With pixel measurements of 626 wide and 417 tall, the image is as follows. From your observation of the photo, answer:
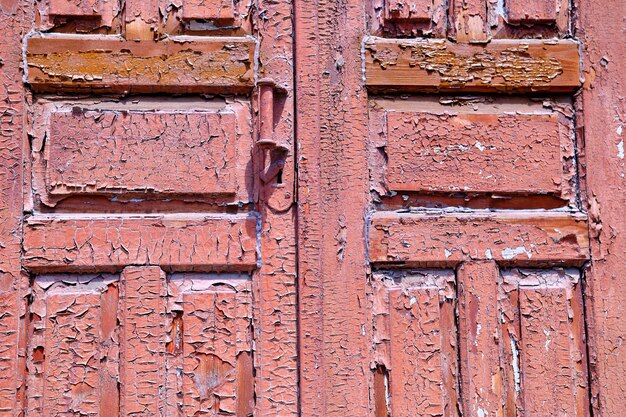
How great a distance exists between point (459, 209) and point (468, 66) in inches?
14.6

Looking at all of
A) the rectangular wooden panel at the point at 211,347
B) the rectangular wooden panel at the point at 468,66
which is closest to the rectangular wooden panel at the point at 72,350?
the rectangular wooden panel at the point at 211,347

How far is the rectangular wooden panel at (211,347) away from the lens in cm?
160

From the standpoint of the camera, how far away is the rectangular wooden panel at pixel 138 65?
1661 mm

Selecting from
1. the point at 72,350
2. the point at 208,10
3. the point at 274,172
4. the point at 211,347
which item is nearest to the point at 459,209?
the point at 274,172

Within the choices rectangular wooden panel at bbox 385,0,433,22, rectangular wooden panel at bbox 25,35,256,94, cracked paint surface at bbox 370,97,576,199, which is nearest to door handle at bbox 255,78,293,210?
rectangular wooden panel at bbox 25,35,256,94

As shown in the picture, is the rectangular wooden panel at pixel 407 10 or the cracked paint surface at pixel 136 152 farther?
Result: the rectangular wooden panel at pixel 407 10

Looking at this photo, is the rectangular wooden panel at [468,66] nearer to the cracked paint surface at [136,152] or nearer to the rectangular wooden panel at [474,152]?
the rectangular wooden panel at [474,152]

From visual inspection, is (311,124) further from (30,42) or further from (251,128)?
(30,42)

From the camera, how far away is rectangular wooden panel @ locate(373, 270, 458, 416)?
5.38 ft

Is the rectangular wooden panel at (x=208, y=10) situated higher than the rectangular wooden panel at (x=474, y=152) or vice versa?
the rectangular wooden panel at (x=208, y=10)

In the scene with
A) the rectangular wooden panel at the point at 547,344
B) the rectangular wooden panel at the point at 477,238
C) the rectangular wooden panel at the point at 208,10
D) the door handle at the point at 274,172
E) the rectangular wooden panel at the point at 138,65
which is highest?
the rectangular wooden panel at the point at 208,10

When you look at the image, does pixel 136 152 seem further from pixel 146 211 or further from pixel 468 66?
pixel 468 66

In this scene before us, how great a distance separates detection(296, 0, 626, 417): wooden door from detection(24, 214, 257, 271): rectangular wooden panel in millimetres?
174

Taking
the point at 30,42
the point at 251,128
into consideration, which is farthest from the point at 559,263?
the point at 30,42
